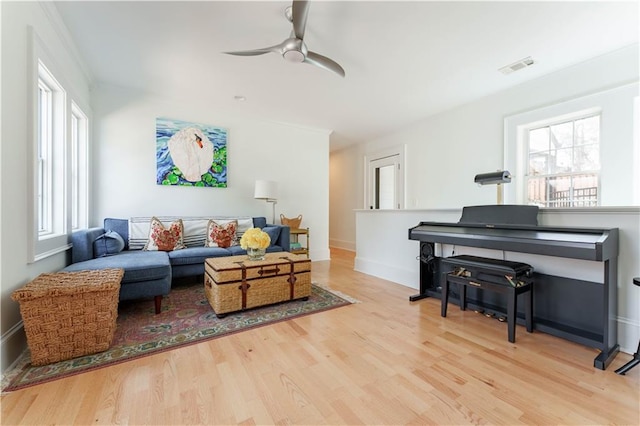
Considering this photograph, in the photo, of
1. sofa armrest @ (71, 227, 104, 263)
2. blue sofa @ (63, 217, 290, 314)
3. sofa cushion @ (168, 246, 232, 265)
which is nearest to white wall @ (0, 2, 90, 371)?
blue sofa @ (63, 217, 290, 314)

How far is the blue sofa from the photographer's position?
2.23 meters

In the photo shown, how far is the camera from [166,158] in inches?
148

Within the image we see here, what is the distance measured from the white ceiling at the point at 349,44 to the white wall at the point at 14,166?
0.57 m

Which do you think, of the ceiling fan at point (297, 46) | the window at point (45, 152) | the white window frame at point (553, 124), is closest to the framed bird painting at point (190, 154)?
the window at point (45, 152)

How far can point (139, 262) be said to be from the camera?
7.68 ft

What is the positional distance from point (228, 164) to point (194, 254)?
1.71 metres

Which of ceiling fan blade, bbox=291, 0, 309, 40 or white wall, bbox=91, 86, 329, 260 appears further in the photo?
white wall, bbox=91, 86, 329, 260

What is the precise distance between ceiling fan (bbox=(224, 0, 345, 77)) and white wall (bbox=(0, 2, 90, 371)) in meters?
1.28

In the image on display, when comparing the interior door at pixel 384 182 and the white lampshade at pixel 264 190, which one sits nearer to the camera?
the white lampshade at pixel 264 190

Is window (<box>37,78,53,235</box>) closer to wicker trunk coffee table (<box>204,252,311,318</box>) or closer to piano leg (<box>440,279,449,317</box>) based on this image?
wicker trunk coffee table (<box>204,252,311,318</box>)

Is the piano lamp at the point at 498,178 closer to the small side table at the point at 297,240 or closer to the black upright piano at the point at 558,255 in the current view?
the black upright piano at the point at 558,255

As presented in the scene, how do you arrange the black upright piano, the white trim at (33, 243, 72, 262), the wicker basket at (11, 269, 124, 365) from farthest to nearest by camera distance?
the white trim at (33, 243, 72, 262) < the black upright piano < the wicker basket at (11, 269, 124, 365)

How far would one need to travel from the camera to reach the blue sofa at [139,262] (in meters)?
2.23

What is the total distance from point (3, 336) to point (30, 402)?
1.78 feet
